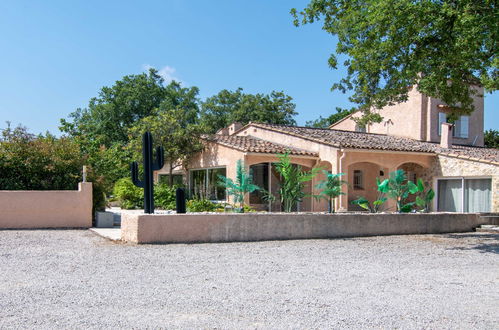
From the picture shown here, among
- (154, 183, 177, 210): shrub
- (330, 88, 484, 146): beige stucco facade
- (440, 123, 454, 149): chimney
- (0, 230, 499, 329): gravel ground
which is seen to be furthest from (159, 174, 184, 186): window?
(0, 230, 499, 329): gravel ground

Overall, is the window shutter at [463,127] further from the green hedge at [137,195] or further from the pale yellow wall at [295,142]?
the green hedge at [137,195]

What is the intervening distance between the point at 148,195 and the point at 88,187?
3702mm

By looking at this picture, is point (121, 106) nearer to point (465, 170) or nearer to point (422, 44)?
point (465, 170)

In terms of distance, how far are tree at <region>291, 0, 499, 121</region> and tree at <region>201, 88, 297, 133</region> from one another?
30.2m

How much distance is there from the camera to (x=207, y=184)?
23.1 metres

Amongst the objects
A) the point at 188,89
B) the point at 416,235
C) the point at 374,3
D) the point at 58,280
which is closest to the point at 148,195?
the point at 58,280

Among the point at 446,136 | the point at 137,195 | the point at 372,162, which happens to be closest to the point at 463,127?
the point at 446,136

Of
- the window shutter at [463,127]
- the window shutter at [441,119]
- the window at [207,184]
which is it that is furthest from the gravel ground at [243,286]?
the window shutter at [463,127]

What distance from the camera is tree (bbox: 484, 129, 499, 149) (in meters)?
39.4

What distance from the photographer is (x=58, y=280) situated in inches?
279

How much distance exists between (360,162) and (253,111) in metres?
23.2

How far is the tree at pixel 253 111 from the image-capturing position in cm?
4528

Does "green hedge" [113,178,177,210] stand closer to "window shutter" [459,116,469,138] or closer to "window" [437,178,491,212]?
"window" [437,178,491,212]

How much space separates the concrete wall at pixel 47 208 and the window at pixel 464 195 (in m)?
16.2
